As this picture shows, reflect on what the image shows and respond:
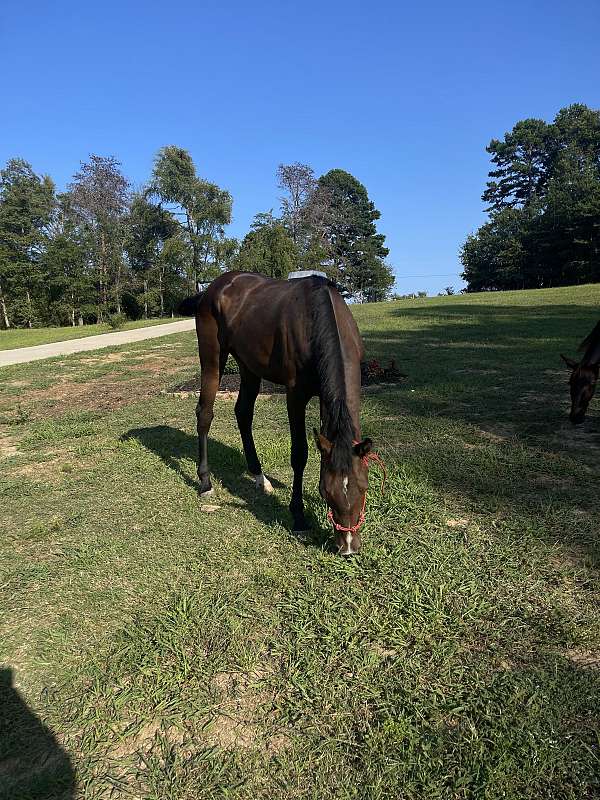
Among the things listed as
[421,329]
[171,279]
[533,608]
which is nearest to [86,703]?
[533,608]

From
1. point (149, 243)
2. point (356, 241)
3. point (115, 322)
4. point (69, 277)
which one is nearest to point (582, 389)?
point (115, 322)

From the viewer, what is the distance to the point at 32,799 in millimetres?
1783

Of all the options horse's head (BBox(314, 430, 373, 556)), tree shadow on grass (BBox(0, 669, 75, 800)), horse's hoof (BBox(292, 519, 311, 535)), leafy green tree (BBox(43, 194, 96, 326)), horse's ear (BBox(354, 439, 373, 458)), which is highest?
leafy green tree (BBox(43, 194, 96, 326))

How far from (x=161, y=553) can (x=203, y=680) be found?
130cm

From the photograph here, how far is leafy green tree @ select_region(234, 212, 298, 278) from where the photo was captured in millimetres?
35844

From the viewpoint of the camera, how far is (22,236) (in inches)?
1480

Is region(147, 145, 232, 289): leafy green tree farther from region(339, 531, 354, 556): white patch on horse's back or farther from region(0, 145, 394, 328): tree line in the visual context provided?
region(339, 531, 354, 556): white patch on horse's back

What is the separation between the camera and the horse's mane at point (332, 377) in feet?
9.41

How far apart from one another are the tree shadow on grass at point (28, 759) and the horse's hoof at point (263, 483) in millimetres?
2457

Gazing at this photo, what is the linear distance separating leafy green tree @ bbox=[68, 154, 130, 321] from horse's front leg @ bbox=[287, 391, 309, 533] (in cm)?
3925

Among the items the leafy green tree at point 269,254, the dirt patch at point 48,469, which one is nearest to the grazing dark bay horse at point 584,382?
the dirt patch at point 48,469

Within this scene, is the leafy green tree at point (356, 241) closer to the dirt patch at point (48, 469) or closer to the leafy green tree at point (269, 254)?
the leafy green tree at point (269, 254)

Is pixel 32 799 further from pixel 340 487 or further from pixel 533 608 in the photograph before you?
pixel 533 608

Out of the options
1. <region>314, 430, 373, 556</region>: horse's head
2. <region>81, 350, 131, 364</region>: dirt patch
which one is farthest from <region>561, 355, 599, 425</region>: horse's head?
<region>81, 350, 131, 364</region>: dirt patch
